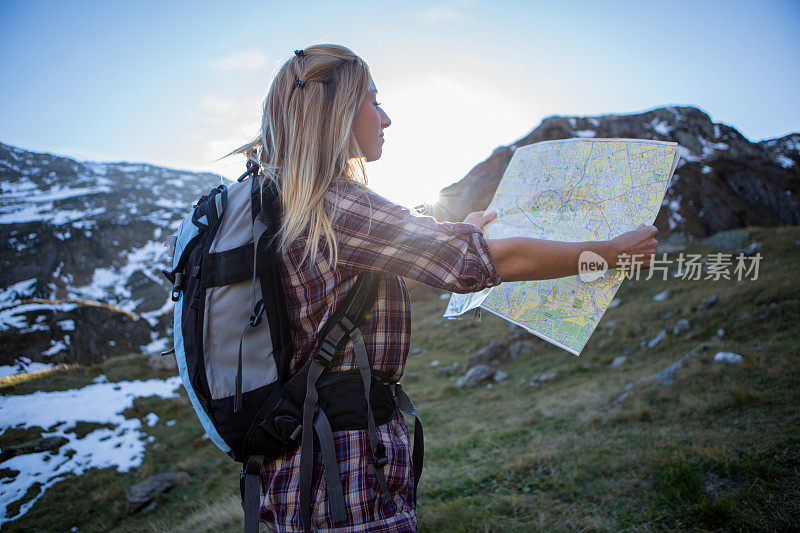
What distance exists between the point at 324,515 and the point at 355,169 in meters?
1.21

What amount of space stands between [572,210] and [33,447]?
911 centimetres

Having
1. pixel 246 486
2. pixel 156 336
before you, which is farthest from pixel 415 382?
pixel 156 336

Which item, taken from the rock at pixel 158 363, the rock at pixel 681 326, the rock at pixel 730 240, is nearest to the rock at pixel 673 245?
the rock at pixel 730 240

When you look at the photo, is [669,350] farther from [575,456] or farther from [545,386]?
[575,456]

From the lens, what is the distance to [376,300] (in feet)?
4.89

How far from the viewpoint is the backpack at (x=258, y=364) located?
52.4 inches

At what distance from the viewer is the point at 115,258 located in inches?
2815

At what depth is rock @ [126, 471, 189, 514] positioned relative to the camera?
5922 millimetres

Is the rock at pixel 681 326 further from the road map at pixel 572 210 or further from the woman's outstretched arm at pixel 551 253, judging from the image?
the woman's outstretched arm at pixel 551 253

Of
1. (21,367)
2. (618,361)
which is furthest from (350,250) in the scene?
(21,367)

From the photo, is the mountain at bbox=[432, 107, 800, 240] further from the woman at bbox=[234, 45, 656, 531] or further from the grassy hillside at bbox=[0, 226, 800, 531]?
the woman at bbox=[234, 45, 656, 531]

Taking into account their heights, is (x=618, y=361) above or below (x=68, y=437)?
below

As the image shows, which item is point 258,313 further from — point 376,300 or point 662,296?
point 662,296

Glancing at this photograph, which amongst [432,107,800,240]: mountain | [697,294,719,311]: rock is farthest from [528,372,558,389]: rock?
[432,107,800,240]: mountain
